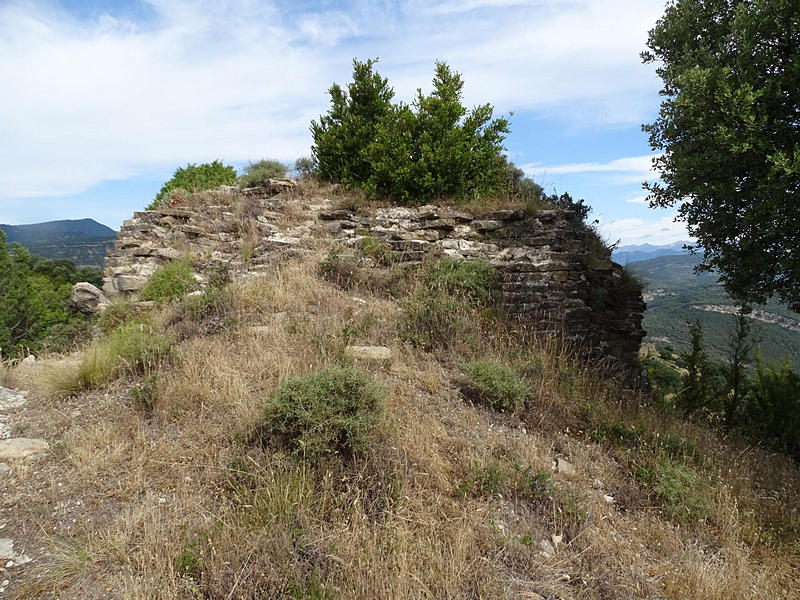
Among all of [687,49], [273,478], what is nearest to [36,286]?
[273,478]

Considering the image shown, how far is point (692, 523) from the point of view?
382 cm

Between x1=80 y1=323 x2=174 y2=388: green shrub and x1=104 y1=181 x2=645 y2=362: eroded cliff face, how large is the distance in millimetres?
3364

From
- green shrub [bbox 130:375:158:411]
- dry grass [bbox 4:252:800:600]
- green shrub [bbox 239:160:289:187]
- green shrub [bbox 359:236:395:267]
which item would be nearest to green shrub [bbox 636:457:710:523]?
dry grass [bbox 4:252:800:600]

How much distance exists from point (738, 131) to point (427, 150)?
6.45 m

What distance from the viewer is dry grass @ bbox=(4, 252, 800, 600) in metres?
2.81

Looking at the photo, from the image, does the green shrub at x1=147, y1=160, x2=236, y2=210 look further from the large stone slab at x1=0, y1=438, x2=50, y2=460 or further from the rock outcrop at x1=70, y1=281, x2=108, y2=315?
the large stone slab at x1=0, y1=438, x2=50, y2=460

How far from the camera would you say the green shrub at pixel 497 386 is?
16.7 feet

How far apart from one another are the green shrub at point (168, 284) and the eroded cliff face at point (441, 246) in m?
0.52

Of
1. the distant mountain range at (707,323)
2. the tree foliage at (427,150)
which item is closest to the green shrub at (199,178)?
the tree foliage at (427,150)

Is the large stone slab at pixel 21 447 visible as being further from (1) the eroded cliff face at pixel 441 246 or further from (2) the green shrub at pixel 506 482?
(1) the eroded cliff face at pixel 441 246

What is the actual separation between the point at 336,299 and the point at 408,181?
4790 millimetres

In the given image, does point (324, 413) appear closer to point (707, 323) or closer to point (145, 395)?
point (145, 395)

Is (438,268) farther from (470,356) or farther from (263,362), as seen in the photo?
(263,362)

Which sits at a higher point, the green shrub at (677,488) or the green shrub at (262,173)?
the green shrub at (262,173)
